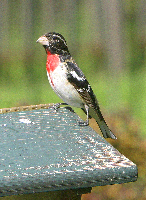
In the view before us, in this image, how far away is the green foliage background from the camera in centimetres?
540

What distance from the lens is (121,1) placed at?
531cm

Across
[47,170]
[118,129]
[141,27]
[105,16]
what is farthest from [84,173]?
[141,27]

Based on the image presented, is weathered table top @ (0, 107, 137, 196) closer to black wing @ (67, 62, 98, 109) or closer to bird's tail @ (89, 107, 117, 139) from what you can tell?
black wing @ (67, 62, 98, 109)

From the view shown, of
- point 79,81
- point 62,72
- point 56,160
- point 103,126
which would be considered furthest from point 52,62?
point 56,160

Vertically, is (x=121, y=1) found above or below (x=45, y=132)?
above

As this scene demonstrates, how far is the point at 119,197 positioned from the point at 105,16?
8.08 feet

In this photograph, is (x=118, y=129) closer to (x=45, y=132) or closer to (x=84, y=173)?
(x=45, y=132)

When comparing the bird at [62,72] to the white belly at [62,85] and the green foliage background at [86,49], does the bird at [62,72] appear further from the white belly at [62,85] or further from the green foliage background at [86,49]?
the green foliage background at [86,49]

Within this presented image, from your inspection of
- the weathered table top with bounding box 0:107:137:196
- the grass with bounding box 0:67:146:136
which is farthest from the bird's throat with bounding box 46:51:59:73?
the grass with bounding box 0:67:146:136

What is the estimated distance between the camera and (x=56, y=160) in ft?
5.20

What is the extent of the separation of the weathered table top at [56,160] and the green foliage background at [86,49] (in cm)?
303

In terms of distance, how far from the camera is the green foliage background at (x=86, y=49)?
17.7 ft

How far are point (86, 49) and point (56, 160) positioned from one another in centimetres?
460

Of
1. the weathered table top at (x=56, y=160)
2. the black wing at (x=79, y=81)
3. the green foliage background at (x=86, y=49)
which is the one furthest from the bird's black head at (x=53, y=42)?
the green foliage background at (x=86, y=49)
